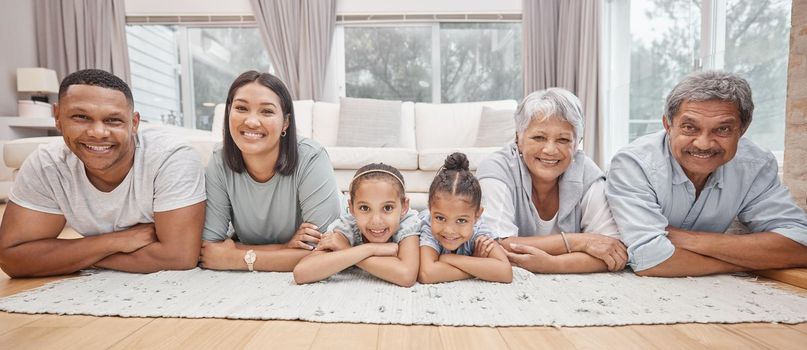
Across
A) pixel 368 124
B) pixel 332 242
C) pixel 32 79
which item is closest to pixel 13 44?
pixel 32 79

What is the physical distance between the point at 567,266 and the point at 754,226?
77 centimetres

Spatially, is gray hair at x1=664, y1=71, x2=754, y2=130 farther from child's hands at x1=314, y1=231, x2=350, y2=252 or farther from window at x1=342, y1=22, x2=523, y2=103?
window at x1=342, y1=22, x2=523, y2=103

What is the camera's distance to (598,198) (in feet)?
5.96

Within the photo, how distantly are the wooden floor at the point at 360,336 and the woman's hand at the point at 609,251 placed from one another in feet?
1.68

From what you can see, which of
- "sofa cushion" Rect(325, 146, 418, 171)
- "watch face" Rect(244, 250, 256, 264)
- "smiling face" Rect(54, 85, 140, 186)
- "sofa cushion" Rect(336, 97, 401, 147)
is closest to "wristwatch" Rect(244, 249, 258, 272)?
"watch face" Rect(244, 250, 256, 264)

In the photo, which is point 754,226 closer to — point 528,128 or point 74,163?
A: point 528,128

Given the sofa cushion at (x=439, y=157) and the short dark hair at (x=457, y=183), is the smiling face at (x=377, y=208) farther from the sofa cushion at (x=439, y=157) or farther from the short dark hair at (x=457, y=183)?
the sofa cushion at (x=439, y=157)

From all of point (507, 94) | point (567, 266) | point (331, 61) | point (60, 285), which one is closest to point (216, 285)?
point (60, 285)

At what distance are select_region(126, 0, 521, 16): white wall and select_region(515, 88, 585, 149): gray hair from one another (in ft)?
13.1

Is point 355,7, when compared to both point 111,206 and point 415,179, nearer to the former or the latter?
point 415,179

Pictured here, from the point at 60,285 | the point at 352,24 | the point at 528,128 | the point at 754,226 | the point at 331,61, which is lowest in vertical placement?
the point at 60,285

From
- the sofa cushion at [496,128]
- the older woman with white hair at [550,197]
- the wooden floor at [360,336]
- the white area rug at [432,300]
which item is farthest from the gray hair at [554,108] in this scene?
the sofa cushion at [496,128]

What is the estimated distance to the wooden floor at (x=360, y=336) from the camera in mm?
1045

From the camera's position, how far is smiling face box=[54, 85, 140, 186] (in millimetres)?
1488
